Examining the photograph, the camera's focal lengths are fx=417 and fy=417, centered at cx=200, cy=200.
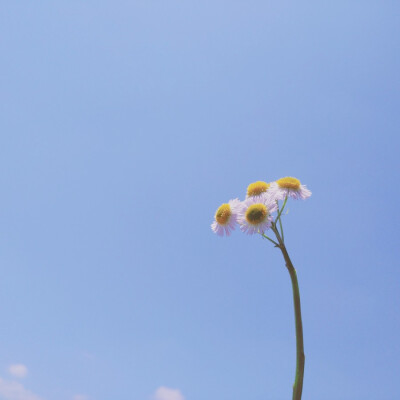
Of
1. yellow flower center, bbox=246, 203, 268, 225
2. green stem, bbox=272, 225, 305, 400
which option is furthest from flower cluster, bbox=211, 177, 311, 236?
green stem, bbox=272, 225, 305, 400

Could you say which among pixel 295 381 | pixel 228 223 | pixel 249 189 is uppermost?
pixel 249 189

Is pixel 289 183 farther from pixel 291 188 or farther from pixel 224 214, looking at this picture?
pixel 224 214

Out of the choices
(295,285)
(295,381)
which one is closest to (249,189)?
(295,285)

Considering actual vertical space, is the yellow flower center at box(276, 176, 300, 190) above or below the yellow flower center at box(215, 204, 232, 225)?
above

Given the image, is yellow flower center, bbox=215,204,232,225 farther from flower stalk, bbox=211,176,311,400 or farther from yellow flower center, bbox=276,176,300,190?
yellow flower center, bbox=276,176,300,190

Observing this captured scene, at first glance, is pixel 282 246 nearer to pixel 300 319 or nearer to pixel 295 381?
pixel 300 319

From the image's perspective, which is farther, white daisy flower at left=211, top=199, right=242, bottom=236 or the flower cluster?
white daisy flower at left=211, top=199, right=242, bottom=236

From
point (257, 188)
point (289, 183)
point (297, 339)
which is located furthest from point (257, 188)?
point (297, 339)
